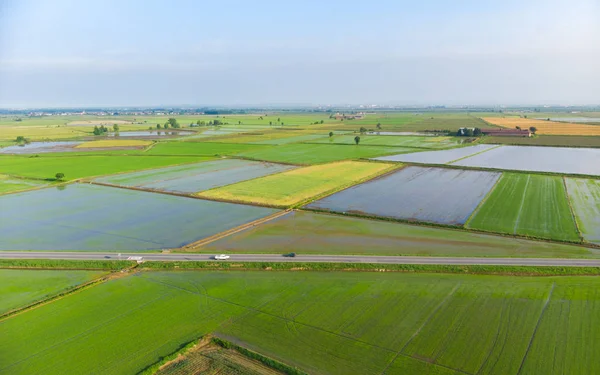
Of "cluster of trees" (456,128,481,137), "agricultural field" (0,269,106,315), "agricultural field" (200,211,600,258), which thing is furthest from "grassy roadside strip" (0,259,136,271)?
"cluster of trees" (456,128,481,137)

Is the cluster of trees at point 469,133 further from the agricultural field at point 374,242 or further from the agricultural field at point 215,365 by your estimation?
the agricultural field at point 215,365

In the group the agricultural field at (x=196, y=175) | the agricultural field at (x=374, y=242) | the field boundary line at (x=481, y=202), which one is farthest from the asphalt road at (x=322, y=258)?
the agricultural field at (x=196, y=175)

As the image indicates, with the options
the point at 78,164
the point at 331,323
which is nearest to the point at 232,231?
the point at 331,323

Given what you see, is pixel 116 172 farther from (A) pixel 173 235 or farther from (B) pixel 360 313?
(B) pixel 360 313

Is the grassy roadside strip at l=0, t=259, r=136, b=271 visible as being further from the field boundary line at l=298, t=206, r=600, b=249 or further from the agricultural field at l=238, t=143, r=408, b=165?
the agricultural field at l=238, t=143, r=408, b=165

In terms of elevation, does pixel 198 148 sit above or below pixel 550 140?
below

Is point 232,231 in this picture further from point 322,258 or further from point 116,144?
point 116,144
